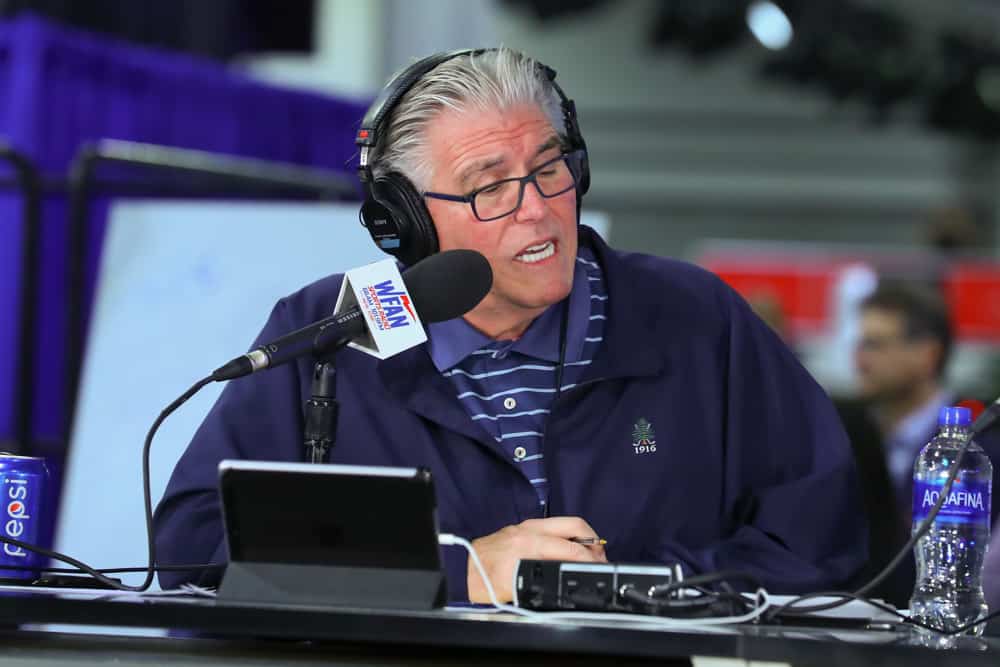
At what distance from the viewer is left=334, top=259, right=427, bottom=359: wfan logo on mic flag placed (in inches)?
54.8

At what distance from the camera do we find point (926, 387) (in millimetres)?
3988

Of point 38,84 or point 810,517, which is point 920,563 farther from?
point 38,84

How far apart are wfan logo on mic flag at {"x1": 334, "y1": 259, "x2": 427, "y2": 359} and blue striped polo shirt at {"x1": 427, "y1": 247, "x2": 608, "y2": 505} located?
324 millimetres

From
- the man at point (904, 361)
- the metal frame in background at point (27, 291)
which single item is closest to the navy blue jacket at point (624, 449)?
the metal frame in background at point (27, 291)

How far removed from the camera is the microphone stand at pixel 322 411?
1.41 m

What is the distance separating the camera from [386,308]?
141 cm

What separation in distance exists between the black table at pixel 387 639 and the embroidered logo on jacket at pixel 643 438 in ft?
1.60

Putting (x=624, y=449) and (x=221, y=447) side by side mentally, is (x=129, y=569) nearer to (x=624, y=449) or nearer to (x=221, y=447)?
(x=221, y=447)

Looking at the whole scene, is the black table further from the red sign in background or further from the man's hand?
the red sign in background

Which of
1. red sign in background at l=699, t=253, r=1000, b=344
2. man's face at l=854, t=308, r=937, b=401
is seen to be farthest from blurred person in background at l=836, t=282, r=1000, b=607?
red sign in background at l=699, t=253, r=1000, b=344

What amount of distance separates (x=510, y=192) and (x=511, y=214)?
0.03m

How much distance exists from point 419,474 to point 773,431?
660mm

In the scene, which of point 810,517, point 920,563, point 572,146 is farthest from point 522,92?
point 920,563

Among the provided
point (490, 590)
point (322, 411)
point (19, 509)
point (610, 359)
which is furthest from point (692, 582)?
point (19, 509)
